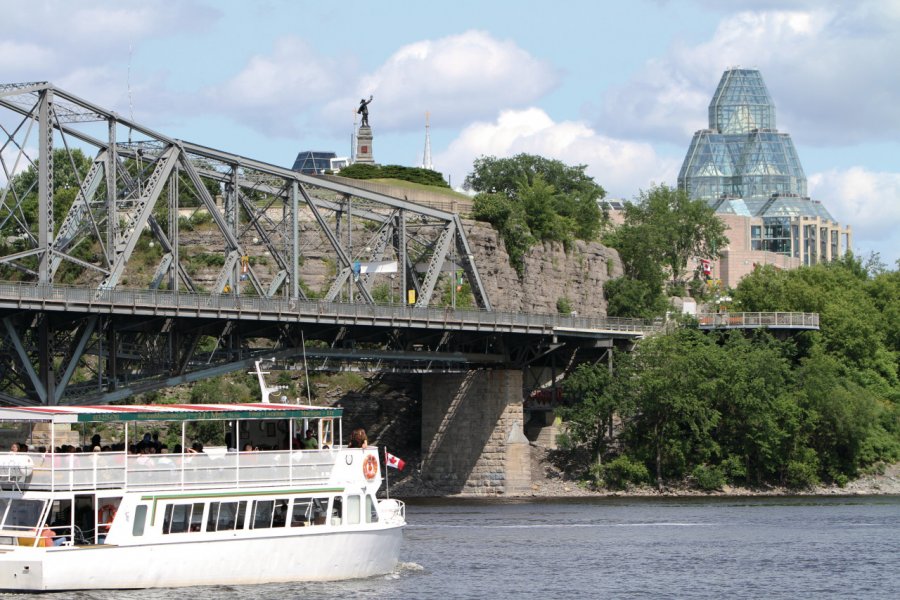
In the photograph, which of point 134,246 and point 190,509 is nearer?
point 190,509

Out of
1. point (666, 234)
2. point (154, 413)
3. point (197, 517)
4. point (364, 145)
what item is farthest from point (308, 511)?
point (364, 145)

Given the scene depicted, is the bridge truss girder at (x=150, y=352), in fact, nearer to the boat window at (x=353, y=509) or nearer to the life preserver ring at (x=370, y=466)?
the life preserver ring at (x=370, y=466)

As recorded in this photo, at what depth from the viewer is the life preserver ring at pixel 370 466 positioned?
55094mm

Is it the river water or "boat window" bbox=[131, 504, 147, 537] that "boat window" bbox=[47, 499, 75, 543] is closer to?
"boat window" bbox=[131, 504, 147, 537]

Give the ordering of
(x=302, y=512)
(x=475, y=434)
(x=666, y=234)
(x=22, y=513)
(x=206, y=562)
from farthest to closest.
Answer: (x=666, y=234)
(x=475, y=434)
(x=302, y=512)
(x=206, y=562)
(x=22, y=513)

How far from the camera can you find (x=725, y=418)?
107625mm

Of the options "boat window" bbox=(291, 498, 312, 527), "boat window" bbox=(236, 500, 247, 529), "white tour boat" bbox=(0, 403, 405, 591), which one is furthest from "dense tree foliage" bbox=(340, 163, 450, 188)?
"boat window" bbox=(236, 500, 247, 529)

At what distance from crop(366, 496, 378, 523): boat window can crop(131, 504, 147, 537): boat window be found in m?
8.18

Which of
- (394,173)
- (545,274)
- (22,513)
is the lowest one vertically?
(22,513)

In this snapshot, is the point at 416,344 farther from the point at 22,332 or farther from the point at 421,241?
the point at 22,332

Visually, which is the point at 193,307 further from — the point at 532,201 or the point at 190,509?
the point at 532,201

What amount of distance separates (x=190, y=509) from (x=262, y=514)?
260cm

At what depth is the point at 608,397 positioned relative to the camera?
4264 inches

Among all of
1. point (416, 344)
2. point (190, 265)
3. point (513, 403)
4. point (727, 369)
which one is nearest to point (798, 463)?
point (727, 369)
